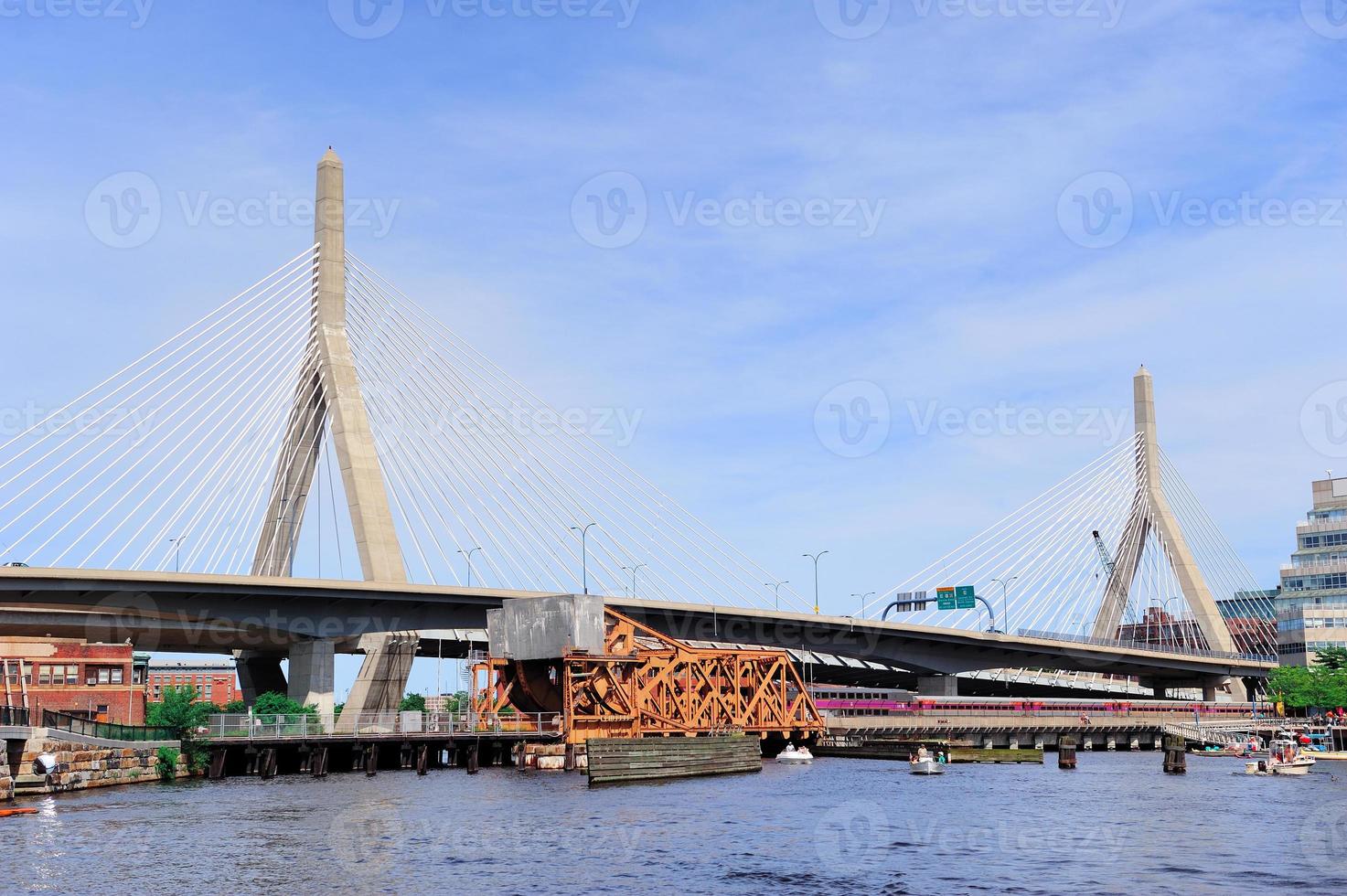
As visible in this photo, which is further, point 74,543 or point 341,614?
point 341,614

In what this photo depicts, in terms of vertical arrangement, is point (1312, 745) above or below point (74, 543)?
below

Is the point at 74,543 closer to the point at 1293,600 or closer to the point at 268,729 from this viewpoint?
the point at 268,729

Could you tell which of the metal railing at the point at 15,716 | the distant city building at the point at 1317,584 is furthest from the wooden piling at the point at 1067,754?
the distant city building at the point at 1317,584

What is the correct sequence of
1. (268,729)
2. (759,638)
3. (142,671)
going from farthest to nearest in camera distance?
(759,638)
(142,671)
(268,729)

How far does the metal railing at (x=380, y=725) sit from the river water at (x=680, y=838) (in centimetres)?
709

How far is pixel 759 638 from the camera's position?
133 meters

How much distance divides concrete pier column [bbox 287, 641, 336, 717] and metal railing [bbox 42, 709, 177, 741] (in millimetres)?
20760

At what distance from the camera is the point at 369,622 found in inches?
4038

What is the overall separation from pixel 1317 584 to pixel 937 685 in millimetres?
55196

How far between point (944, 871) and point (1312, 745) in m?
83.7

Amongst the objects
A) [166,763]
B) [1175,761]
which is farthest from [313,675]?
[1175,761]

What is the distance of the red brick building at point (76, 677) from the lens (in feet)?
329

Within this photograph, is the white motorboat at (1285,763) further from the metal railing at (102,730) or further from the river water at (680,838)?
the metal railing at (102,730)

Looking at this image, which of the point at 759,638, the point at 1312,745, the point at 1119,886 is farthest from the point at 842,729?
the point at 1119,886
